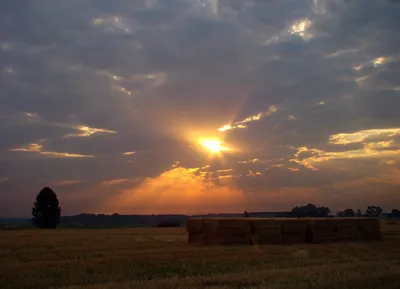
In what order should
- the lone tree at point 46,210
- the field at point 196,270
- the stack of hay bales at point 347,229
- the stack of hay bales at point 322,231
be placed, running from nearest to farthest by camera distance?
1. the field at point 196,270
2. the stack of hay bales at point 322,231
3. the stack of hay bales at point 347,229
4. the lone tree at point 46,210

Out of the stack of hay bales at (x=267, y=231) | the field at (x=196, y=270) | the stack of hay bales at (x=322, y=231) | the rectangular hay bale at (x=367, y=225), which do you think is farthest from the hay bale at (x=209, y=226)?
the rectangular hay bale at (x=367, y=225)

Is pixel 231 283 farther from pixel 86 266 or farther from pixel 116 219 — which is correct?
pixel 116 219

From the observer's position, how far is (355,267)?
41.5ft

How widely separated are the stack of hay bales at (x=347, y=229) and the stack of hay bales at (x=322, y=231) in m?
0.28

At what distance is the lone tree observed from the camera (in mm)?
64125

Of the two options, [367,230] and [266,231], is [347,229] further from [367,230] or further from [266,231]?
[266,231]

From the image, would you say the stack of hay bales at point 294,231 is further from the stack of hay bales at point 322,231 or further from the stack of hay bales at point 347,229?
the stack of hay bales at point 347,229

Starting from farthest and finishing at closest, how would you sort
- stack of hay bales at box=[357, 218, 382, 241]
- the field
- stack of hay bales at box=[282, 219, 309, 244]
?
stack of hay bales at box=[357, 218, 382, 241] → stack of hay bales at box=[282, 219, 309, 244] → the field

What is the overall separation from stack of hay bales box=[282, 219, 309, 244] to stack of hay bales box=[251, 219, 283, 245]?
33cm

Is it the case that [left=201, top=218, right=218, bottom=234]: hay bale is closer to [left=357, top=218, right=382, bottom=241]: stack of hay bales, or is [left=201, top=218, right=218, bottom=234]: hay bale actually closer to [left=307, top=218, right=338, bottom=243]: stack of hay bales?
[left=307, top=218, right=338, bottom=243]: stack of hay bales

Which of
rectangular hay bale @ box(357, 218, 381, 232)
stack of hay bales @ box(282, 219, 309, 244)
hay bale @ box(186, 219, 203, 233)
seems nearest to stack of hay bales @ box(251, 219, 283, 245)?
stack of hay bales @ box(282, 219, 309, 244)

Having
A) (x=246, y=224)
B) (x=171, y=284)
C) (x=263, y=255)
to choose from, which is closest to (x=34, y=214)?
(x=246, y=224)

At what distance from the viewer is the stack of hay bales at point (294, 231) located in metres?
22.7

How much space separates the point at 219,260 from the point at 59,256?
17.4ft
